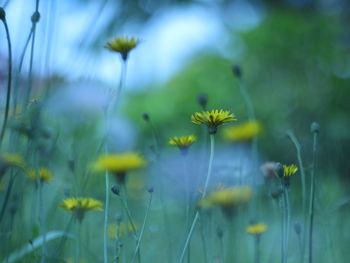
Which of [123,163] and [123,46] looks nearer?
[123,163]


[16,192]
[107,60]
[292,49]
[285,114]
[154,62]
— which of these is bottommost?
[16,192]

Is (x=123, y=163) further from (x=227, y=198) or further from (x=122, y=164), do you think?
(x=227, y=198)

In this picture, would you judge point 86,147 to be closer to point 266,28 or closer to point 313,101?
point 313,101

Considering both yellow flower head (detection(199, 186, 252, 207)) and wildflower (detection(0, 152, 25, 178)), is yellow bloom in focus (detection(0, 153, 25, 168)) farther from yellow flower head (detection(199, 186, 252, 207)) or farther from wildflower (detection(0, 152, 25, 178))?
yellow flower head (detection(199, 186, 252, 207))

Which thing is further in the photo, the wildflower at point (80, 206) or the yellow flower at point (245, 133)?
the yellow flower at point (245, 133)

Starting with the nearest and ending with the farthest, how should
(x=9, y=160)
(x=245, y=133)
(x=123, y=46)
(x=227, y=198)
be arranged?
(x=227, y=198) → (x=9, y=160) → (x=123, y=46) → (x=245, y=133)

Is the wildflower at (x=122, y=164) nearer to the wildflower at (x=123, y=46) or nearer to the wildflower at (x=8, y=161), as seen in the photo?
the wildflower at (x=8, y=161)

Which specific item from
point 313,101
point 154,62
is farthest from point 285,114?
point 154,62

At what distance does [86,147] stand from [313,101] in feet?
9.87

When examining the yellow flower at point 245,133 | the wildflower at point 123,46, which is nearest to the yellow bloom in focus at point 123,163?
the wildflower at point 123,46

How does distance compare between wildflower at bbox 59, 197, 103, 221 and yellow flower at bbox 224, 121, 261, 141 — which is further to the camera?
yellow flower at bbox 224, 121, 261, 141

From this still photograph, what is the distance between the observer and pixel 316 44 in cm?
479

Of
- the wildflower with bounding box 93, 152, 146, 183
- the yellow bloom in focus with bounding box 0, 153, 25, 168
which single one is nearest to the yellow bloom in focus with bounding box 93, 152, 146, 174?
the wildflower with bounding box 93, 152, 146, 183

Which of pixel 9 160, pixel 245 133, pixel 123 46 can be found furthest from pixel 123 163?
pixel 245 133
